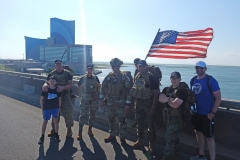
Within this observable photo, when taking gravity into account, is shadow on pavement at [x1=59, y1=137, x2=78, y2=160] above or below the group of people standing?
below

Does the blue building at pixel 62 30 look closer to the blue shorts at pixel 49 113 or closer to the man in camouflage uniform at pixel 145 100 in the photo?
the blue shorts at pixel 49 113

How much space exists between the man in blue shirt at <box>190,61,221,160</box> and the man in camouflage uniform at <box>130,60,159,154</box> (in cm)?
87

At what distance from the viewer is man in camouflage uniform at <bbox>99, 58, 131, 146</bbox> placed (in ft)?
16.2

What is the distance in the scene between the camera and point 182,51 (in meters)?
5.52

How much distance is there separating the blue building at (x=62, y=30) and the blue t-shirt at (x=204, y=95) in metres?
96.9

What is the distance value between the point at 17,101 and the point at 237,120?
321 inches

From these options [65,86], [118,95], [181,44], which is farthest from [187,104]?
[65,86]

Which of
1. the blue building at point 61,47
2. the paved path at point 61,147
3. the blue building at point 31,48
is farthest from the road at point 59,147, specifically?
the blue building at point 31,48

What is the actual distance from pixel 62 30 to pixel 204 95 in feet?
320

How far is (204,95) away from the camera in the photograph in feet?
12.5

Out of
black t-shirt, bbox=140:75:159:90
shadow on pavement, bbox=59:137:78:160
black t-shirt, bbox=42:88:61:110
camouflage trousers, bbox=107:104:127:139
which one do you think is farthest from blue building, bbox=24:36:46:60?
black t-shirt, bbox=140:75:159:90

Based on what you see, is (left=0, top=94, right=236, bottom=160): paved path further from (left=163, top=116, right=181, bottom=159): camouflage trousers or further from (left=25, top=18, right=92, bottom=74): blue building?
(left=25, top=18, right=92, bottom=74): blue building

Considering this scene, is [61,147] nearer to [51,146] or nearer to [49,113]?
[51,146]

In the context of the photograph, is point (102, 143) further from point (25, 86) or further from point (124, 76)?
point (25, 86)
